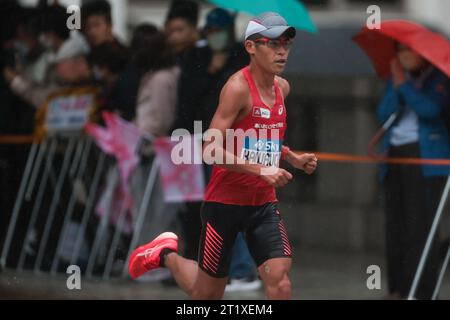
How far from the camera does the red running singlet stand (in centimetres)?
819

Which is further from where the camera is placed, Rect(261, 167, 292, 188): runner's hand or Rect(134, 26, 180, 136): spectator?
Rect(134, 26, 180, 136): spectator

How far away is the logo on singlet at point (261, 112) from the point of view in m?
8.18

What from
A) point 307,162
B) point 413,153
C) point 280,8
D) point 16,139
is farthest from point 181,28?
point 307,162

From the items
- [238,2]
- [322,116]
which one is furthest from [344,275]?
[238,2]

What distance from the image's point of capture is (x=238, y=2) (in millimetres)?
9734

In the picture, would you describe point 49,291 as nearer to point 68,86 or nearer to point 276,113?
point 68,86

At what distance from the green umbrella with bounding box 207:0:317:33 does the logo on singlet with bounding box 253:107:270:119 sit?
50.1 inches

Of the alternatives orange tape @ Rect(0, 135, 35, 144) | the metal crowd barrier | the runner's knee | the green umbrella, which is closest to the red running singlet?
the runner's knee

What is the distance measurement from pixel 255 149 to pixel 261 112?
0.67ft

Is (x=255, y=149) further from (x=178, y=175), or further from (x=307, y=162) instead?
(x=178, y=175)

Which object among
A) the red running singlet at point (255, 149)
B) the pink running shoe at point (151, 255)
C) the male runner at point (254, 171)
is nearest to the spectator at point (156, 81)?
the pink running shoe at point (151, 255)

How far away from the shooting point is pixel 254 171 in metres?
7.96

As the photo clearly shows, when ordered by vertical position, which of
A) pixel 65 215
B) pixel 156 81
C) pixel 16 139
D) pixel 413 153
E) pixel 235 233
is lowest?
pixel 65 215

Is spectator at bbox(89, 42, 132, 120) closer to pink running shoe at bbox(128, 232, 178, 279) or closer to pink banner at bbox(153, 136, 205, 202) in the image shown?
pink banner at bbox(153, 136, 205, 202)
